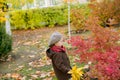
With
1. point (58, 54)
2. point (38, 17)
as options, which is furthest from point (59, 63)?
point (38, 17)

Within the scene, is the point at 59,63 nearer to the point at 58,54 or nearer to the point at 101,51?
the point at 58,54

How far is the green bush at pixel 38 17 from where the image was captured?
17.0 m

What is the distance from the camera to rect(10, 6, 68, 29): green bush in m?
17.0

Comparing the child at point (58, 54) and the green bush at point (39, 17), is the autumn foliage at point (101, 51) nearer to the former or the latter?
the child at point (58, 54)

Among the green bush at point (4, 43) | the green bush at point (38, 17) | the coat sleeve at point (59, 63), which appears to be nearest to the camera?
the coat sleeve at point (59, 63)

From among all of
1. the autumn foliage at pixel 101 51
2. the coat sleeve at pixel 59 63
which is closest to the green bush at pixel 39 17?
the coat sleeve at pixel 59 63

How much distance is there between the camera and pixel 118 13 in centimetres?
1148

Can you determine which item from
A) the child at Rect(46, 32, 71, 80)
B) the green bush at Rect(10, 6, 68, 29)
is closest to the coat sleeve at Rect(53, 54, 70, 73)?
the child at Rect(46, 32, 71, 80)

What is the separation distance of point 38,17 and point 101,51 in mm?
12782

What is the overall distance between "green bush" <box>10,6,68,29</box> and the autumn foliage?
39.7 ft

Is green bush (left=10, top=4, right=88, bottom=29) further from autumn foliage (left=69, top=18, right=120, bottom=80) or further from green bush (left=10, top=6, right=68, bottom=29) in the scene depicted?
autumn foliage (left=69, top=18, right=120, bottom=80)

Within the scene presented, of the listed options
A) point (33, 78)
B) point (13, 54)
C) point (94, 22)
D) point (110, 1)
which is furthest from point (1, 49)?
point (94, 22)

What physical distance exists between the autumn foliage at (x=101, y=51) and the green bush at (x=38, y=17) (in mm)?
12113

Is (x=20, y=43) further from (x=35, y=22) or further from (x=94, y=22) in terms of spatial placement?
(x=94, y=22)
